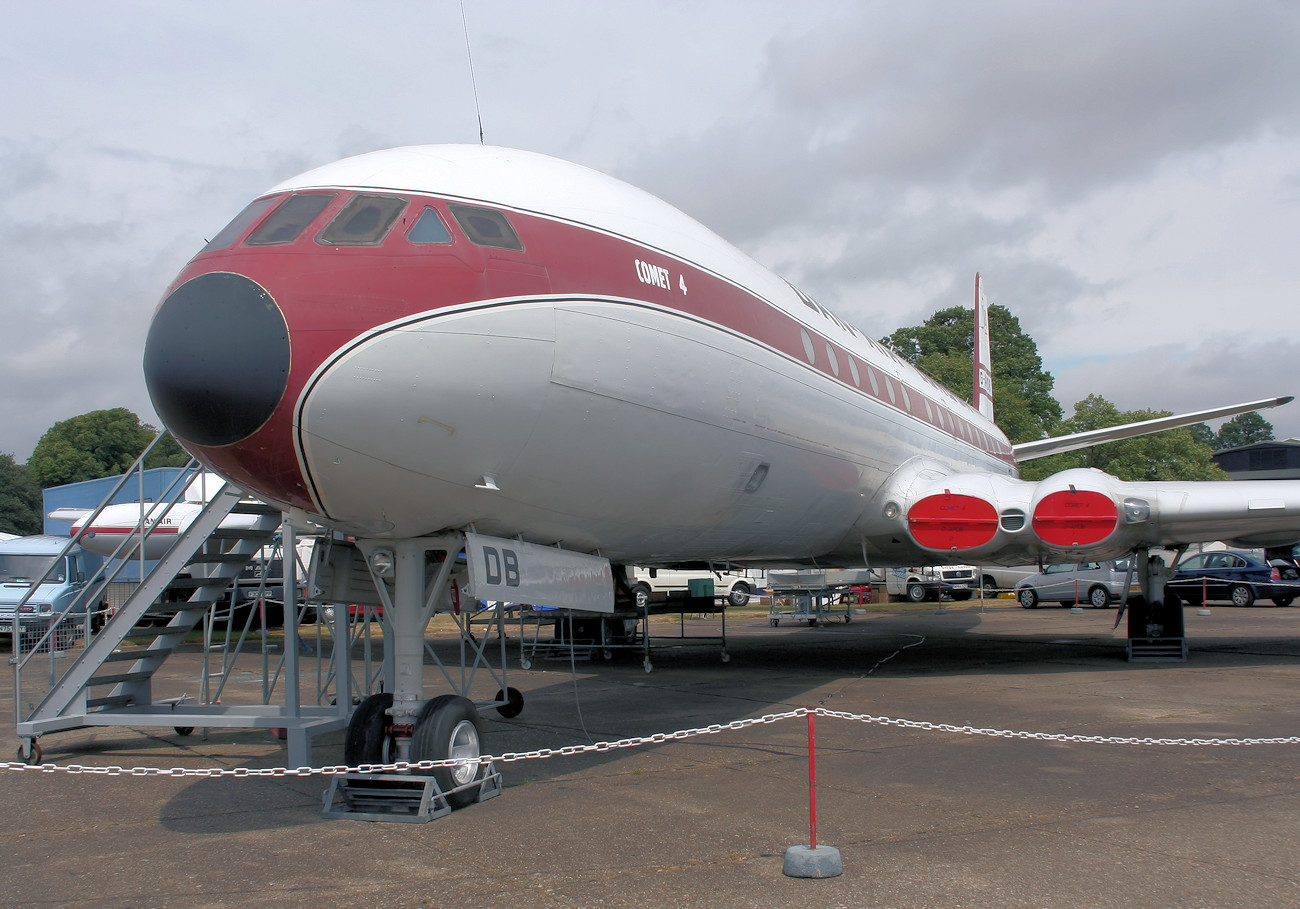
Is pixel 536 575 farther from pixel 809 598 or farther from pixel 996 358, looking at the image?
Result: pixel 996 358

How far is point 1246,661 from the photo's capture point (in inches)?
524

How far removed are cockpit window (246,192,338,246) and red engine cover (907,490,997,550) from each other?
733cm

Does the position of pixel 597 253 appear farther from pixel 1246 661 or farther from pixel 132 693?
pixel 1246 661

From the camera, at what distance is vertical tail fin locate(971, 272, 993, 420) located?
78.2ft

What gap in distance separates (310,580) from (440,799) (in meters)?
1.89

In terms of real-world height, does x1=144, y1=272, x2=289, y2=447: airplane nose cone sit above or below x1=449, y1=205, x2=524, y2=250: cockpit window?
below

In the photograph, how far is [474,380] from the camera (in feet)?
17.3

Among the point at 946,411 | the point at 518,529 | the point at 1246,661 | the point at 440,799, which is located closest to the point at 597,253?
the point at 518,529

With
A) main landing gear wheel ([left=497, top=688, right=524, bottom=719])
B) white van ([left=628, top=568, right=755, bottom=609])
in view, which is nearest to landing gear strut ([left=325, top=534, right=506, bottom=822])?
main landing gear wheel ([left=497, top=688, right=524, bottom=719])

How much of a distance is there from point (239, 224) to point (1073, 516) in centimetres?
859

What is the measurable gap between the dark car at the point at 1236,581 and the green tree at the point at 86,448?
220 feet

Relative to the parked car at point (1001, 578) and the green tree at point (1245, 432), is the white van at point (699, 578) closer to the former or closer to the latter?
the parked car at point (1001, 578)

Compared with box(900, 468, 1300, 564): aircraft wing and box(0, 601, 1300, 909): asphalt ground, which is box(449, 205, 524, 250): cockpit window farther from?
box(900, 468, 1300, 564): aircraft wing

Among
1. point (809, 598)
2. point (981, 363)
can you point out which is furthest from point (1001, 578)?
point (809, 598)
